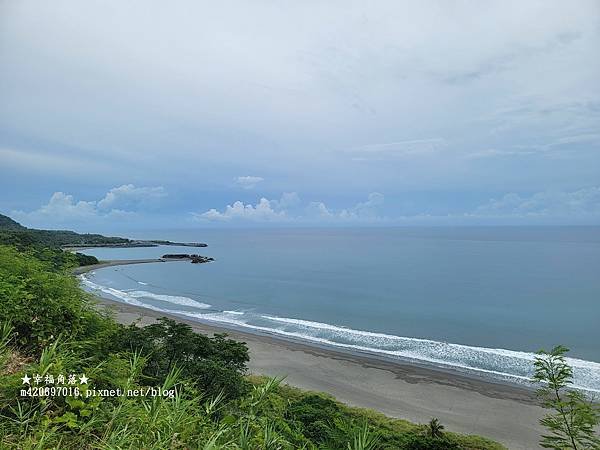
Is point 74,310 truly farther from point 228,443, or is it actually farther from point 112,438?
point 228,443

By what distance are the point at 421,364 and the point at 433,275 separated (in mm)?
36144

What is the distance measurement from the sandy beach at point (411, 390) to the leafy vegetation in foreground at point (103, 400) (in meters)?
5.76

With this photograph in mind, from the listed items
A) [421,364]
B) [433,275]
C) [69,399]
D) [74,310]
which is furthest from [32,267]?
[433,275]

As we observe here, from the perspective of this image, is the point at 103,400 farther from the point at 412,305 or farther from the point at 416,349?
the point at 412,305

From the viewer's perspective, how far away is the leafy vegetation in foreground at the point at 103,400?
10.9ft

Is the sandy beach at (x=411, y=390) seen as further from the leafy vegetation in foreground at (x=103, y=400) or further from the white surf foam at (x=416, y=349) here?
the leafy vegetation in foreground at (x=103, y=400)

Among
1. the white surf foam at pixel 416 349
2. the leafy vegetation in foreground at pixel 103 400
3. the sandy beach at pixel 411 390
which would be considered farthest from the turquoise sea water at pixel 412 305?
the leafy vegetation in foreground at pixel 103 400

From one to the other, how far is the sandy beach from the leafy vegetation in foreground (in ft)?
18.9

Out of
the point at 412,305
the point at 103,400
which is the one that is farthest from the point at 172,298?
the point at 103,400

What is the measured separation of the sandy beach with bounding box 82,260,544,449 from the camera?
15.3 metres

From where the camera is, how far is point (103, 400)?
156 inches

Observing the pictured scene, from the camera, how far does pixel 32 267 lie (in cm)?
687

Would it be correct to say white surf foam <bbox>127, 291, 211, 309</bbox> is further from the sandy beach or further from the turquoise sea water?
the sandy beach

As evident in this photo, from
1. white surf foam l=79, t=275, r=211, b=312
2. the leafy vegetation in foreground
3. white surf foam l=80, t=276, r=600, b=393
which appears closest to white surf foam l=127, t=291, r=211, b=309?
white surf foam l=79, t=275, r=211, b=312
